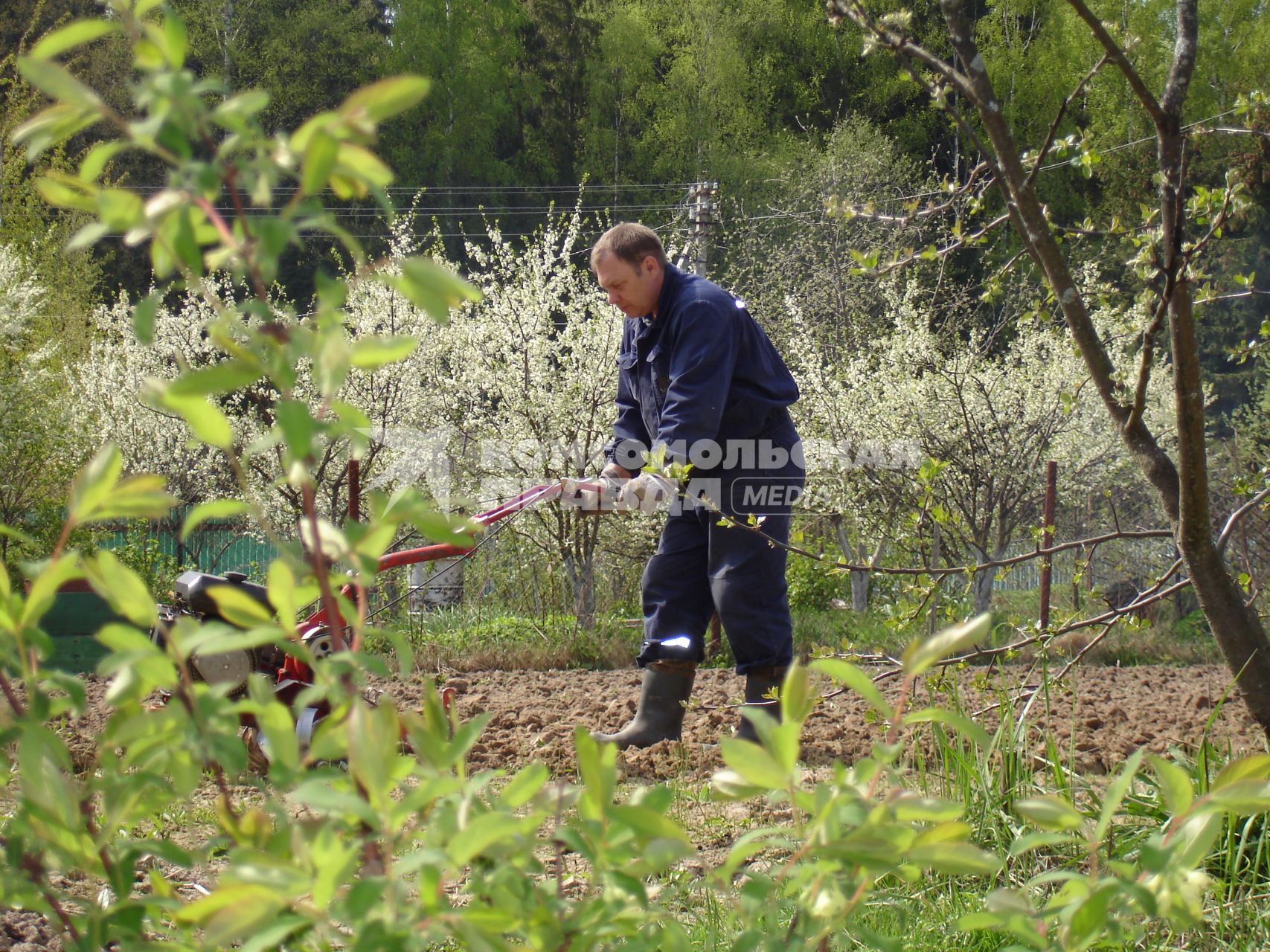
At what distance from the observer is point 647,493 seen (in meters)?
3.35

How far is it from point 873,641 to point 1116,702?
3650 millimetres

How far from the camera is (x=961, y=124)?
2.18 meters

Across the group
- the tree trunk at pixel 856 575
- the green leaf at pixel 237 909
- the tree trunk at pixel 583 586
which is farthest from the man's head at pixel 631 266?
the tree trunk at pixel 856 575

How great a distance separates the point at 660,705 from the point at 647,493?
0.97m

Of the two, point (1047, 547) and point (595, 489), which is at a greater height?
point (595, 489)

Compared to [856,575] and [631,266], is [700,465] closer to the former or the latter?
[631,266]

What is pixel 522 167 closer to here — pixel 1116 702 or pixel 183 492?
pixel 183 492

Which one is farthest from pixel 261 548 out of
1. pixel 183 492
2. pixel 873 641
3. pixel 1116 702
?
pixel 1116 702

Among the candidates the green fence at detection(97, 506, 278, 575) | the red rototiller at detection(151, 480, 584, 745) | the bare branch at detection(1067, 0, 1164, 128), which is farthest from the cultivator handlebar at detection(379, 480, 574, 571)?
the green fence at detection(97, 506, 278, 575)

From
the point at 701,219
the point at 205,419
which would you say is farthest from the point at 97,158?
the point at 701,219

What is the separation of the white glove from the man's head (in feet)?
2.36

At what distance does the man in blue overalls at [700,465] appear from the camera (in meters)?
3.60

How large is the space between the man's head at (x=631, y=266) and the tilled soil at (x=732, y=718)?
1.38 m

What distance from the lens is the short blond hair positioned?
379cm
